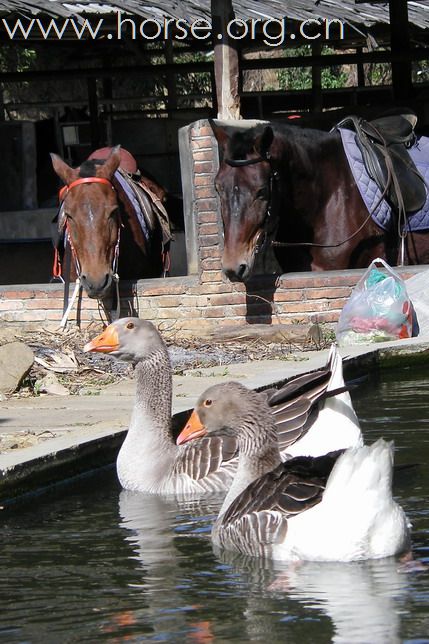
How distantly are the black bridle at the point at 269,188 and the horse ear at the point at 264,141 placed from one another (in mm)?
48

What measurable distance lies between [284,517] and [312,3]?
11.3 meters

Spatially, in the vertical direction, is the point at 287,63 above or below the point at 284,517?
above

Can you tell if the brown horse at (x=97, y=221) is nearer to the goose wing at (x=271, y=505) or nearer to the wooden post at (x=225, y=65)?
the wooden post at (x=225, y=65)

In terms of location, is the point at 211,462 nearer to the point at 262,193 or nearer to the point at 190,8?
the point at 262,193

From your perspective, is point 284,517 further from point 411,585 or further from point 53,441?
point 53,441

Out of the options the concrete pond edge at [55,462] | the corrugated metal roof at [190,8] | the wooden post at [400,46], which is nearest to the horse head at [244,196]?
the corrugated metal roof at [190,8]

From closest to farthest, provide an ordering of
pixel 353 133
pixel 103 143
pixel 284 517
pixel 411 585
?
pixel 411 585, pixel 284 517, pixel 353 133, pixel 103 143

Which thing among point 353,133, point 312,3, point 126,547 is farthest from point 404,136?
point 126,547

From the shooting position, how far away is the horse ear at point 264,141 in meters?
12.3

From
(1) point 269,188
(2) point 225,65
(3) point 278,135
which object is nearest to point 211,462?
(1) point 269,188

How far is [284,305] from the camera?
13258 mm

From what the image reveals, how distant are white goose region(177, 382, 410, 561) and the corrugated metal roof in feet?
27.9

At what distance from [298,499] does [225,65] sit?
8296 millimetres

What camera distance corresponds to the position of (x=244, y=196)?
→ 12.2m
